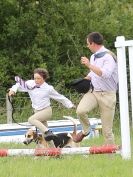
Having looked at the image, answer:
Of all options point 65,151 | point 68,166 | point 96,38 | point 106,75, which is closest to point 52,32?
point 96,38

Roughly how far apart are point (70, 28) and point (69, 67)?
1.73 metres

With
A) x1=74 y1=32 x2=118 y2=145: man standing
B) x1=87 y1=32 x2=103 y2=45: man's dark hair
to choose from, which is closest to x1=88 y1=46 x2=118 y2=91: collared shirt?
x1=74 y1=32 x2=118 y2=145: man standing

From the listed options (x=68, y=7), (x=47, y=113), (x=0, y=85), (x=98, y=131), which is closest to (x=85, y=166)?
(x=47, y=113)

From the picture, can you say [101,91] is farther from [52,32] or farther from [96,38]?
[52,32]

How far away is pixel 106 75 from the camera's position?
843 centimetres

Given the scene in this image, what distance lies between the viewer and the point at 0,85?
74.4 ft

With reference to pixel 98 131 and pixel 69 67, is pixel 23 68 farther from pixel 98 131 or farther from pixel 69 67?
pixel 98 131

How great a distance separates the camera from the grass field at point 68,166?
283 inches

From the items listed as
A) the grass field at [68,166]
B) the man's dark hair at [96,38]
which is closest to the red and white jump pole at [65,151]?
the grass field at [68,166]

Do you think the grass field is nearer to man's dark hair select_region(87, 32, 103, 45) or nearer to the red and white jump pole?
the red and white jump pole

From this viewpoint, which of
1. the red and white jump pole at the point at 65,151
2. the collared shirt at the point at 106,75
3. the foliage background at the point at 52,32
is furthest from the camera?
the foliage background at the point at 52,32

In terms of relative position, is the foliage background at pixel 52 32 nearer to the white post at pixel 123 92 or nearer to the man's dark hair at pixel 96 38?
the man's dark hair at pixel 96 38

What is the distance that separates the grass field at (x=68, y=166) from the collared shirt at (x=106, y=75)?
3.25ft

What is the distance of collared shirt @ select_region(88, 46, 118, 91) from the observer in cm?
848
